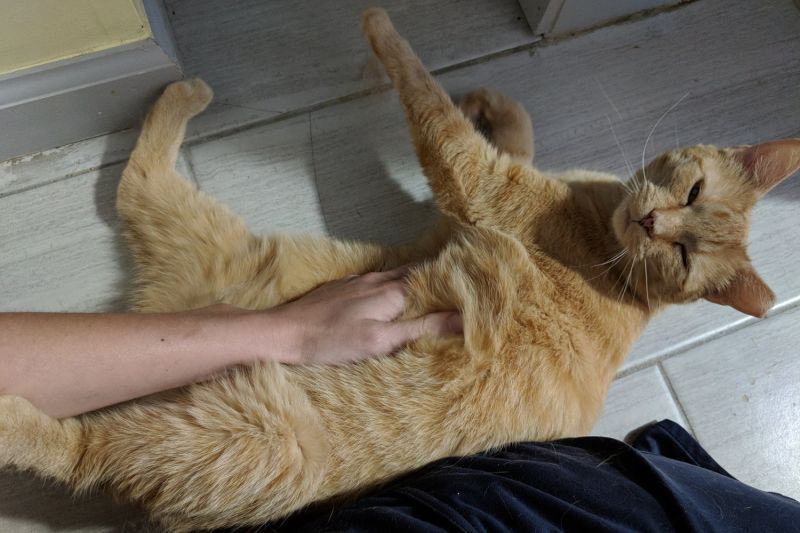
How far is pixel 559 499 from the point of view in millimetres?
1066

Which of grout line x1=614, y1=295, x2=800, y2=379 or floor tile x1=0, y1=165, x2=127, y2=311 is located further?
grout line x1=614, y1=295, x2=800, y2=379

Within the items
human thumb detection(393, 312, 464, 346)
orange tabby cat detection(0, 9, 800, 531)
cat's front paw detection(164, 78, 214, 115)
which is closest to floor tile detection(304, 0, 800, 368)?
orange tabby cat detection(0, 9, 800, 531)

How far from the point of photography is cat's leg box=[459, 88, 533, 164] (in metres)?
1.62

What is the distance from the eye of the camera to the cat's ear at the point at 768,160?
120 centimetres

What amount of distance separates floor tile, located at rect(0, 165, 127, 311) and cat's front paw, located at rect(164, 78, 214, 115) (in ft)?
0.99

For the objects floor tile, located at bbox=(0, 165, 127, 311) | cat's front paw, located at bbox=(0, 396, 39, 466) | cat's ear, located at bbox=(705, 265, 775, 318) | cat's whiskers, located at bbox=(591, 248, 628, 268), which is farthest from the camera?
floor tile, located at bbox=(0, 165, 127, 311)

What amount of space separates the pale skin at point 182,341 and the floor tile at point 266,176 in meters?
0.37

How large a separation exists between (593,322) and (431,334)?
1.33 ft

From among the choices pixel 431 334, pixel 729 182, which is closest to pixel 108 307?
pixel 431 334

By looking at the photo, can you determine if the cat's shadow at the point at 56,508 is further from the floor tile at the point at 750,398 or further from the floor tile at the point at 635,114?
the floor tile at the point at 750,398

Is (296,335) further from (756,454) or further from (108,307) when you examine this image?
(756,454)

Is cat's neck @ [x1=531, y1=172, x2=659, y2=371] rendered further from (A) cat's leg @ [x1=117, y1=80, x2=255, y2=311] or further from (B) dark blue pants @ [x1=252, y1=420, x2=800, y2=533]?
(A) cat's leg @ [x1=117, y1=80, x2=255, y2=311]

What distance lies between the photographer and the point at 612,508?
3.52 ft

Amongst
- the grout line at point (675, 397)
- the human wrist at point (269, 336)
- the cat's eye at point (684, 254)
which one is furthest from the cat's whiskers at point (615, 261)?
the human wrist at point (269, 336)
